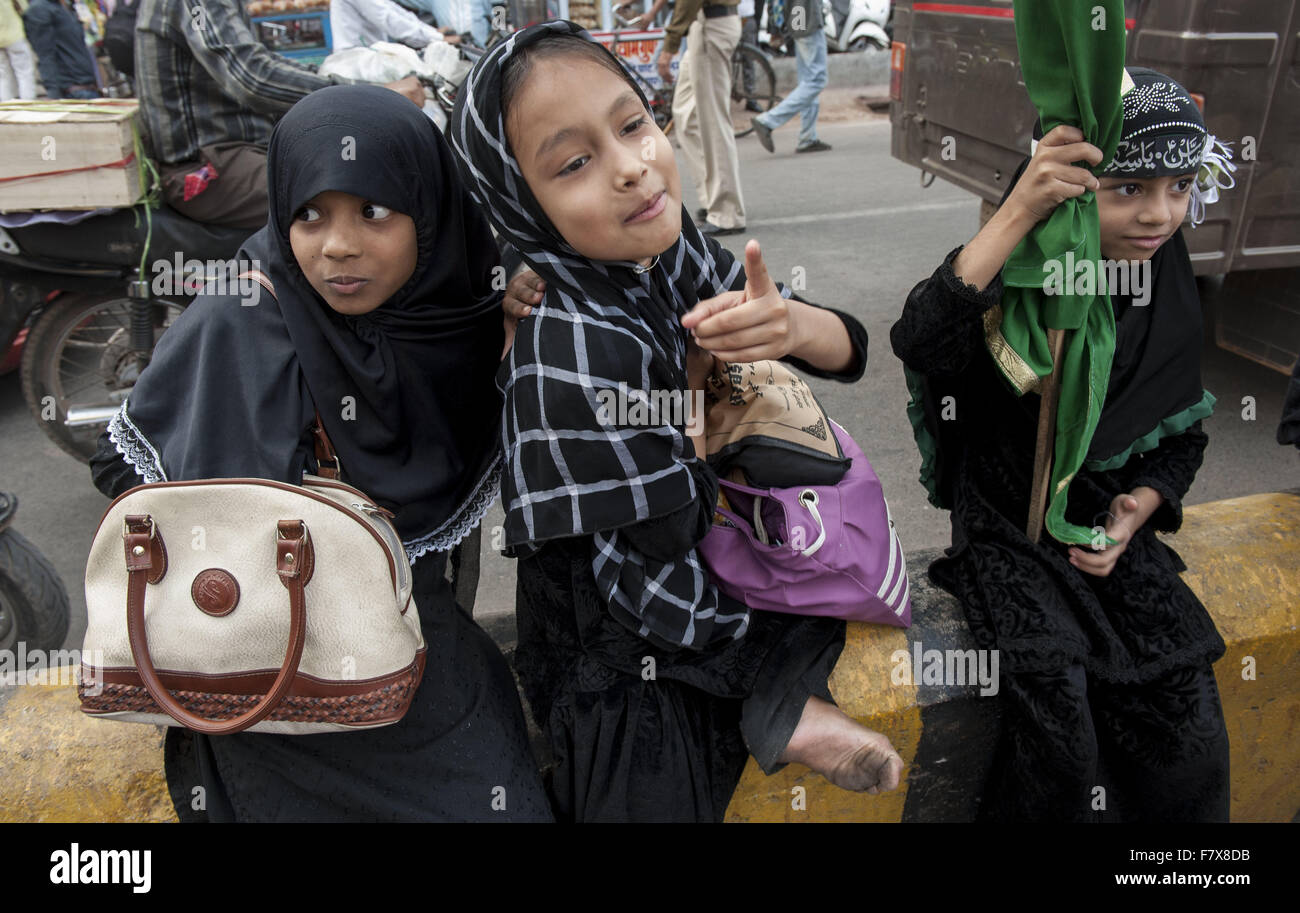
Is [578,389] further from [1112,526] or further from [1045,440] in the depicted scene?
[1112,526]

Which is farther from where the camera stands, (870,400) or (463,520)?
(870,400)

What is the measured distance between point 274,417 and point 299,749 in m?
0.51

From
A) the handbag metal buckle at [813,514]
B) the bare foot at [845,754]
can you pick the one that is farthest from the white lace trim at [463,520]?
the bare foot at [845,754]

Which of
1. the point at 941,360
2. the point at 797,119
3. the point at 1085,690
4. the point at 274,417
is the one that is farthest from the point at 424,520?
the point at 797,119

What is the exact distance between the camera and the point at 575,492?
4.38 feet

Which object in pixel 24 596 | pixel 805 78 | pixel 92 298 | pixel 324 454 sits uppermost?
pixel 324 454

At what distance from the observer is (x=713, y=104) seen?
6.38m

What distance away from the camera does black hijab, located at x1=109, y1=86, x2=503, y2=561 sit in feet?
4.47

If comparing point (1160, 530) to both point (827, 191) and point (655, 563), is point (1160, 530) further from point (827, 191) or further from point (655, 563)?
point (827, 191)

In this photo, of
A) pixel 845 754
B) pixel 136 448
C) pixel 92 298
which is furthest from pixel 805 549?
pixel 92 298

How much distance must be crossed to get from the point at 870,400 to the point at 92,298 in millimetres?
3136

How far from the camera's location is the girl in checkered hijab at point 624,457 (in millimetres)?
1312

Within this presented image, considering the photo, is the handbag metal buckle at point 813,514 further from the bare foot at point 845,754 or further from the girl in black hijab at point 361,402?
the girl in black hijab at point 361,402

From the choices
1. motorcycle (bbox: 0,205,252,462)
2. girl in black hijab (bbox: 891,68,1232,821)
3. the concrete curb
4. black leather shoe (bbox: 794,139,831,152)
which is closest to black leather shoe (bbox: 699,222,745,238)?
black leather shoe (bbox: 794,139,831,152)
